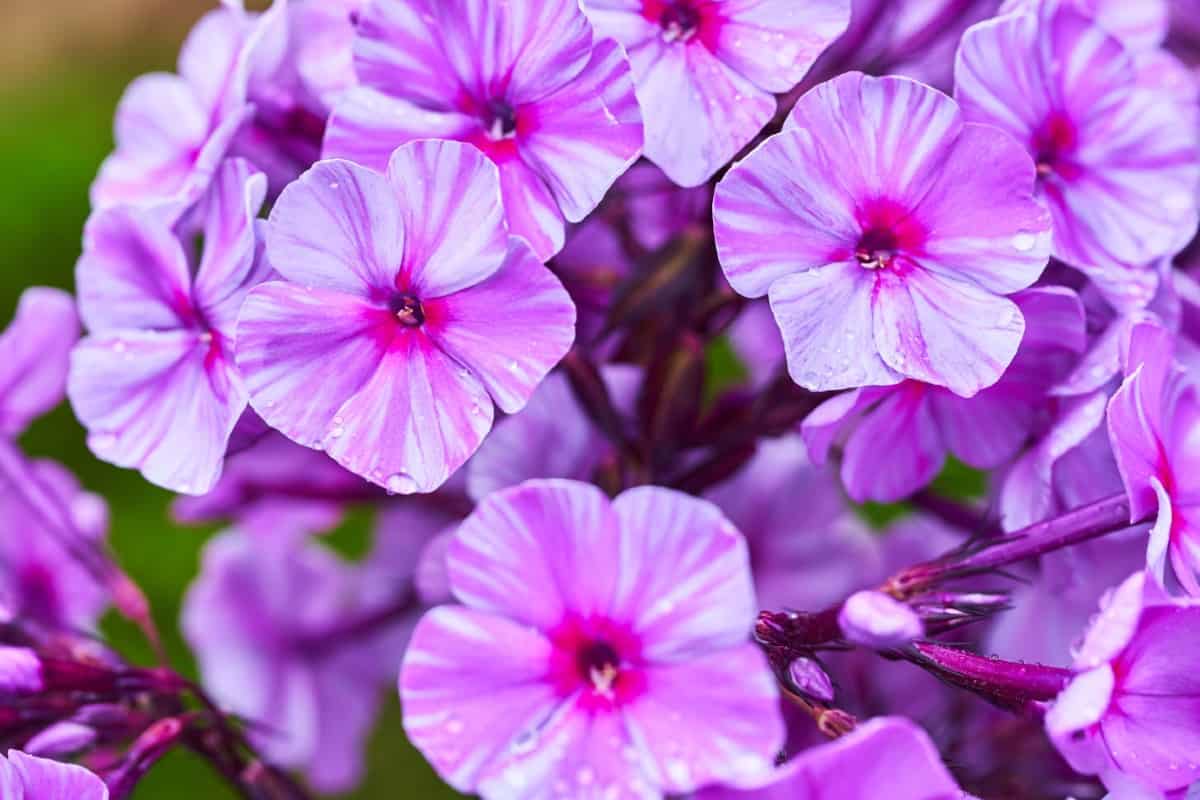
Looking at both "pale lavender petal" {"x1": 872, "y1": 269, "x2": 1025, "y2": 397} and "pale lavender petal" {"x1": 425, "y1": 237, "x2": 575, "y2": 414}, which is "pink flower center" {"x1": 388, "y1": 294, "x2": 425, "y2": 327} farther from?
"pale lavender petal" {"x1": 872, "y1": 269, "x2": 1025, "y2": 397}

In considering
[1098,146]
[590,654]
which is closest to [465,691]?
[590,654]

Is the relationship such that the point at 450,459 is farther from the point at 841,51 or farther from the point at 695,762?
the point at 841,51

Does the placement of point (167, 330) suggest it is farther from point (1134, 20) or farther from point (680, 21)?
point (1134, 20)

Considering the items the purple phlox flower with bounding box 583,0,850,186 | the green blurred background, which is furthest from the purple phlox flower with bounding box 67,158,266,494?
the green blurred background

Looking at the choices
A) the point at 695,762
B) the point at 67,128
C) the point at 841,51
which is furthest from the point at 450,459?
the point at 67,128

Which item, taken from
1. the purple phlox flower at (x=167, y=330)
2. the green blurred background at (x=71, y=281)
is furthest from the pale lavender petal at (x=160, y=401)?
the green blurred background at (x=71, y=281)
